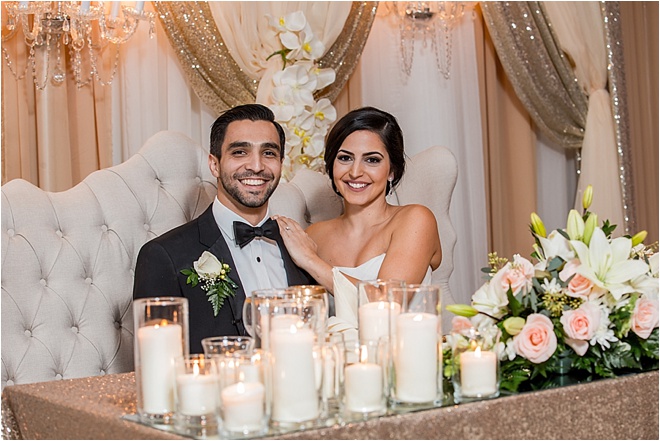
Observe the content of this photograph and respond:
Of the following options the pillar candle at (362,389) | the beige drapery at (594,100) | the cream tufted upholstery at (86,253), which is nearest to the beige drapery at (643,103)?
the beige drapery at (594,100)

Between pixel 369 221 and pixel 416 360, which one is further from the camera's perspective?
pixel 369 221

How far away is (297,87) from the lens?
14.2 ft

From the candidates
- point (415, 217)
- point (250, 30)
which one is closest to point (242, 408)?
point (415, 217)

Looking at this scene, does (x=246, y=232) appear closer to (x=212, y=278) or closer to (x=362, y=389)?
(x=212, y=278)

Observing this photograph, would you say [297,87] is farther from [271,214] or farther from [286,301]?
[286,301]

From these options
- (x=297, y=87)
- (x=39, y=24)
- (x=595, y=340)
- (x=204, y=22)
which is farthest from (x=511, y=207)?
(x=595, y=340)

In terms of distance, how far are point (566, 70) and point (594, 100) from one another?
247 mm

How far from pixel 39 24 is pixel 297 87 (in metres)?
1.21

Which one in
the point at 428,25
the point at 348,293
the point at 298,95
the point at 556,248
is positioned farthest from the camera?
the point at 428,25

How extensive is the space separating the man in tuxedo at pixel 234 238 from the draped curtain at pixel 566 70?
236cm

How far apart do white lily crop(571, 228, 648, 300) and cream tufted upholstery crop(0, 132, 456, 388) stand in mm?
1869

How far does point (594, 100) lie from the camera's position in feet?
17.7

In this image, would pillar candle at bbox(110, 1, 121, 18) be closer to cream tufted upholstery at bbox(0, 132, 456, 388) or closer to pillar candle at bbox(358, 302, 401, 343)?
cream tufted upholstery at bbox(0, 132, 456, 388)

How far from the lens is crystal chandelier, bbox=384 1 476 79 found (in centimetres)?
518
